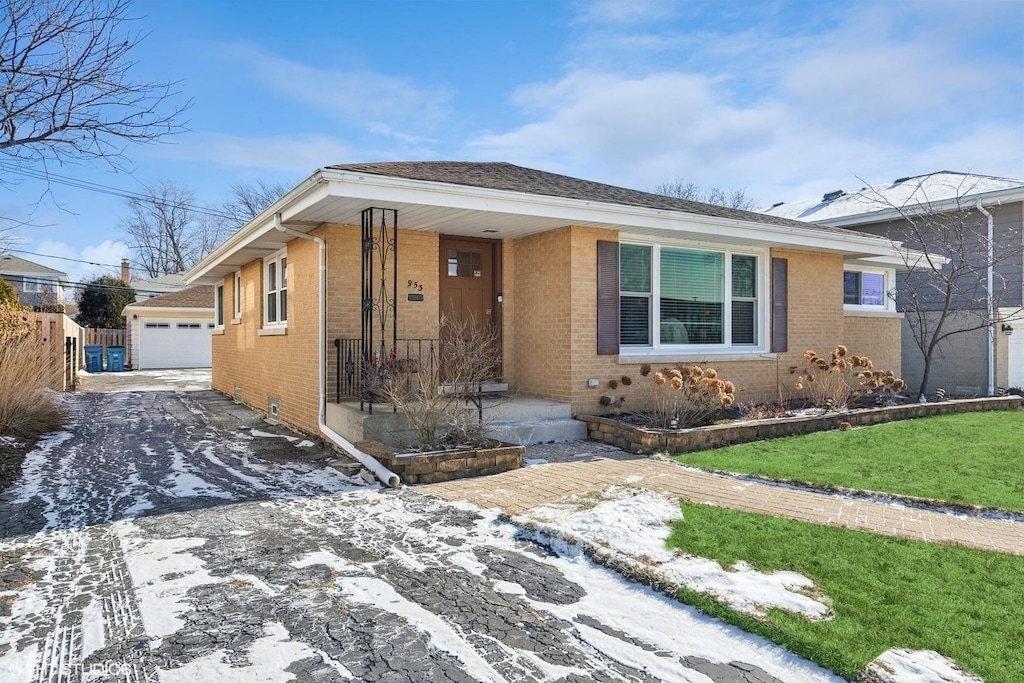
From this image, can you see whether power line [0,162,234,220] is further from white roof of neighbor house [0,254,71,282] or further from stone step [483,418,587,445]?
white roof of neighbor house [0,254,71,282]

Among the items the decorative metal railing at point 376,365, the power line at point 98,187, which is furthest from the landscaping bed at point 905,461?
the power line at point 98,187

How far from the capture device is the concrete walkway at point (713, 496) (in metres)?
4.66

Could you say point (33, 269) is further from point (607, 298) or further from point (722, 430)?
point (722, 430)

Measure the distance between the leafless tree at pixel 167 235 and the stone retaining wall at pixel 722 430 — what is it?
37.3 metres

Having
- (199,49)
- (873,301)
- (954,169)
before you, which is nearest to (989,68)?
(873,301)

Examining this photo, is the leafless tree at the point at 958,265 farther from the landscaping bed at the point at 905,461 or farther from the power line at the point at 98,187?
the power line at the point at 98,187

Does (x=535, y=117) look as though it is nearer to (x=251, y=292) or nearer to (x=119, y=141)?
(x=251, y=292)

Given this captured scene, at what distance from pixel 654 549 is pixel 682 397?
200 inches

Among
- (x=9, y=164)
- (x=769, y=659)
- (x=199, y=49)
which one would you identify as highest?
(x=199, y=49)

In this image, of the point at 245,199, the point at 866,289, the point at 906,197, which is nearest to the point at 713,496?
the point at 866,289

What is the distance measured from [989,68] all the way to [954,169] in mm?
6341

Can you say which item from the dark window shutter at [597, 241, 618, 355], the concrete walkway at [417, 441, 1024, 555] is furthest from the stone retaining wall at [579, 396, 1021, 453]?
the dark window shutter at [597, 241, 618, 355]

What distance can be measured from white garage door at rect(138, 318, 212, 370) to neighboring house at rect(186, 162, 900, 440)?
17.4 m

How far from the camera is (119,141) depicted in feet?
21.5
